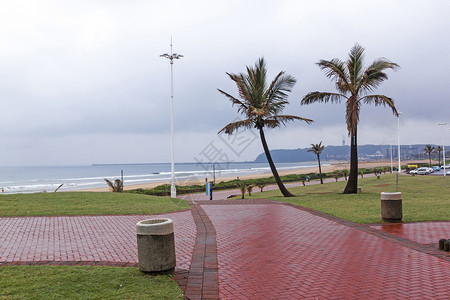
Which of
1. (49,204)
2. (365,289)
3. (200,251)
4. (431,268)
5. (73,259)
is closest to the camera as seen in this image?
(365,289)

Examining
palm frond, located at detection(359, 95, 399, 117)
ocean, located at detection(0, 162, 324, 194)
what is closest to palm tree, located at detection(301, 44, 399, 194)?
palm frond, located at detection(359, 95, 399, 117)

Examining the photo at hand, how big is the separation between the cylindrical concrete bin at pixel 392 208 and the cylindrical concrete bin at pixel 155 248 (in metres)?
6.69

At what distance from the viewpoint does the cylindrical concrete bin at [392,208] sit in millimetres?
9188

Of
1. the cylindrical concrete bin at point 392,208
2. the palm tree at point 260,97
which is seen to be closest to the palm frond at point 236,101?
the palm tree at point 260,97

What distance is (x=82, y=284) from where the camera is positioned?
459 centimetres

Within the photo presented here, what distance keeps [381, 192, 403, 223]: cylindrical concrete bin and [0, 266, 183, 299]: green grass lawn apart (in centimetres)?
682

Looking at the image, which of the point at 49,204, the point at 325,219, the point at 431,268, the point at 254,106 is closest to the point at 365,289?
the point at 431,268

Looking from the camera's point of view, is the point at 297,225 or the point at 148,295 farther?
the point at 297,225

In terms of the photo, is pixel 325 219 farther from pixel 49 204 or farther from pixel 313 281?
pixel 49 204

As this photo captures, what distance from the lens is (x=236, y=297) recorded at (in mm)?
4328

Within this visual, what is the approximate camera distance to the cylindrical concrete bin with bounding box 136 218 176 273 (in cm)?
494

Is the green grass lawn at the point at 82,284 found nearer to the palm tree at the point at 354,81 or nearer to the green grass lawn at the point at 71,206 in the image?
the green grass lawn at the point at 71,206

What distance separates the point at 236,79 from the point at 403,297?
626 inches

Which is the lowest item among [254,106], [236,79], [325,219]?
[325,219]
